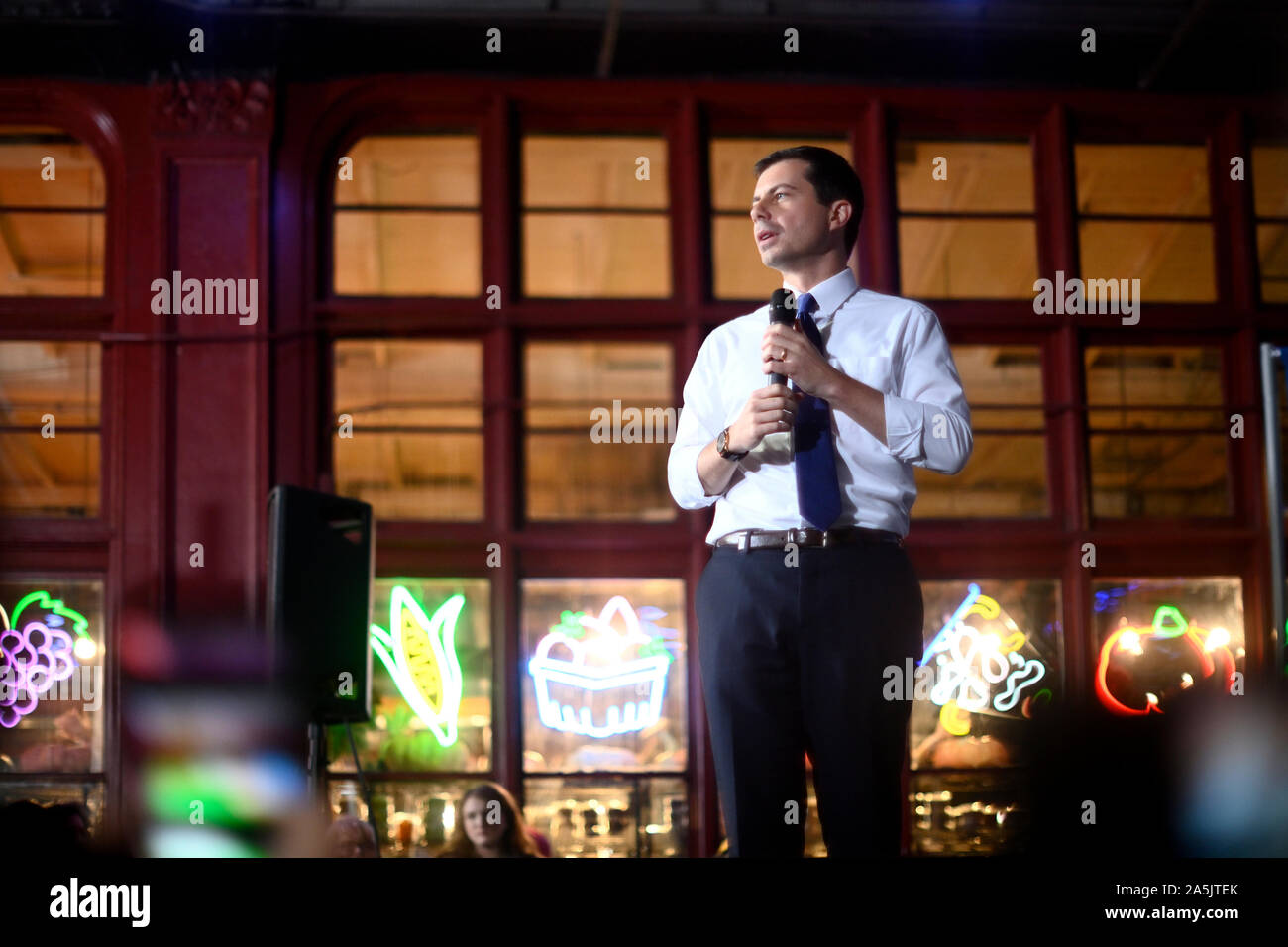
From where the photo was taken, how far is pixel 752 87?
5.02m

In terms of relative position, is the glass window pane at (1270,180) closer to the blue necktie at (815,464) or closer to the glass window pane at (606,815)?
the glass window pane at (606,815)

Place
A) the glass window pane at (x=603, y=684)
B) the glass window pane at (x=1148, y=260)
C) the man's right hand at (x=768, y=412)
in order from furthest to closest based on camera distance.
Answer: the glass window pane at (x=1148, y=260) → the glass window pane at (x=603, y=684) → the man's right hand at (x=768, y=412)

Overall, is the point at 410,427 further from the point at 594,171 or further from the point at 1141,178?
the point at 1141,178

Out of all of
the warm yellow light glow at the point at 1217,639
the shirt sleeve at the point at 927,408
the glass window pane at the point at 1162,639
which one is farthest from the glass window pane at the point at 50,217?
the warm yellow light glow at the point at 1217,639

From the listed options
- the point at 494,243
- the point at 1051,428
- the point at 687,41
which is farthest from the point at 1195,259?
the point at 494,243

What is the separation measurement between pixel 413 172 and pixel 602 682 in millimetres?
2168

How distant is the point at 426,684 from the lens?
4.57m

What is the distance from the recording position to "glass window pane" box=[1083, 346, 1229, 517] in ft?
16.2

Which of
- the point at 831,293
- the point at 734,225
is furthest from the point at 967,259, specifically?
the point at 831,293

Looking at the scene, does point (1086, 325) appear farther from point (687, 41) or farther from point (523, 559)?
point (523, 559)

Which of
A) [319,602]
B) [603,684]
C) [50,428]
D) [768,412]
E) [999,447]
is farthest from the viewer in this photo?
[999,447]

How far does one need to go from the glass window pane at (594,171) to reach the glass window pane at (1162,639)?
2.39 m

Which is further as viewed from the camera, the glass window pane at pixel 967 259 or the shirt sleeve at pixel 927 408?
the glass window pane at pixel 967 259

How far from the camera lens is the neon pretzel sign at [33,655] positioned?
14.7 ft
